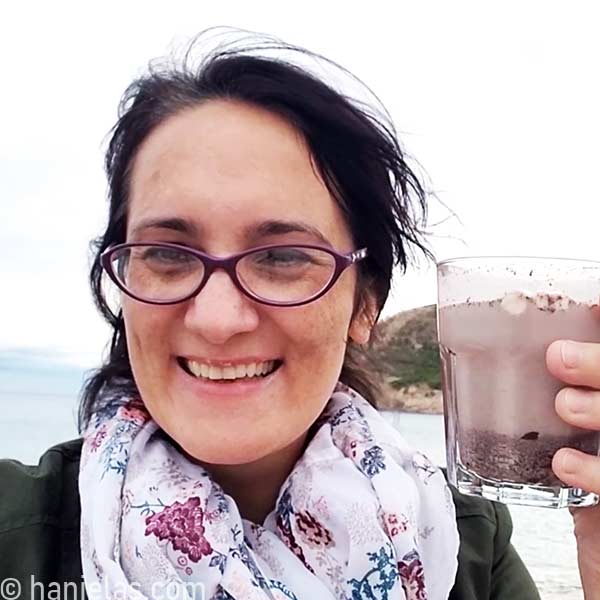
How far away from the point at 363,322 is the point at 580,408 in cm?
74

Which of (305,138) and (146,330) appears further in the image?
(305,138)

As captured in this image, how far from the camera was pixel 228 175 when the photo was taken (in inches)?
58.9

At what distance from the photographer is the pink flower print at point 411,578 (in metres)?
1.66

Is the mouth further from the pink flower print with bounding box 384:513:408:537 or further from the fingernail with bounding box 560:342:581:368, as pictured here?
the fingernail with bounding box 560:342:581:368

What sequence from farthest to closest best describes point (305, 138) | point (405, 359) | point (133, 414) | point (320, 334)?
1. point (405, 359)
2. point (133, 414)
3. point (305, 138)
4. point (320, 334)

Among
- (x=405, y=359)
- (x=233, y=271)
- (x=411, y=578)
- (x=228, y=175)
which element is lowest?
(x=411, y=578)

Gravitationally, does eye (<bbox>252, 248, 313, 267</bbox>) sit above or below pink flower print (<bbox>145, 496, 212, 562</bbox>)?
above

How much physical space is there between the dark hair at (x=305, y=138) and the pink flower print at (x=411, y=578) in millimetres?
530

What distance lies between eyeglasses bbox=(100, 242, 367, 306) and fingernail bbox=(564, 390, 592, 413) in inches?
20.6

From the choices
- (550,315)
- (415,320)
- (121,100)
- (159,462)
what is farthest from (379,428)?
Answer: (121,100)

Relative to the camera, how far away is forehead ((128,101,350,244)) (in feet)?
4.86

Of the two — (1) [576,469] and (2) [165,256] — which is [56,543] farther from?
(1) [576,469]

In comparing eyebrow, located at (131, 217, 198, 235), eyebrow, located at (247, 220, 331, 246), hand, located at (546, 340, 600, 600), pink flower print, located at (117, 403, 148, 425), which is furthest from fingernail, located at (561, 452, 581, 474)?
pink flower print, located at (117, 403, 148, 425)

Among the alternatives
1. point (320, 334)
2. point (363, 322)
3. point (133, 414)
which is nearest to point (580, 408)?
point (320, 334)
